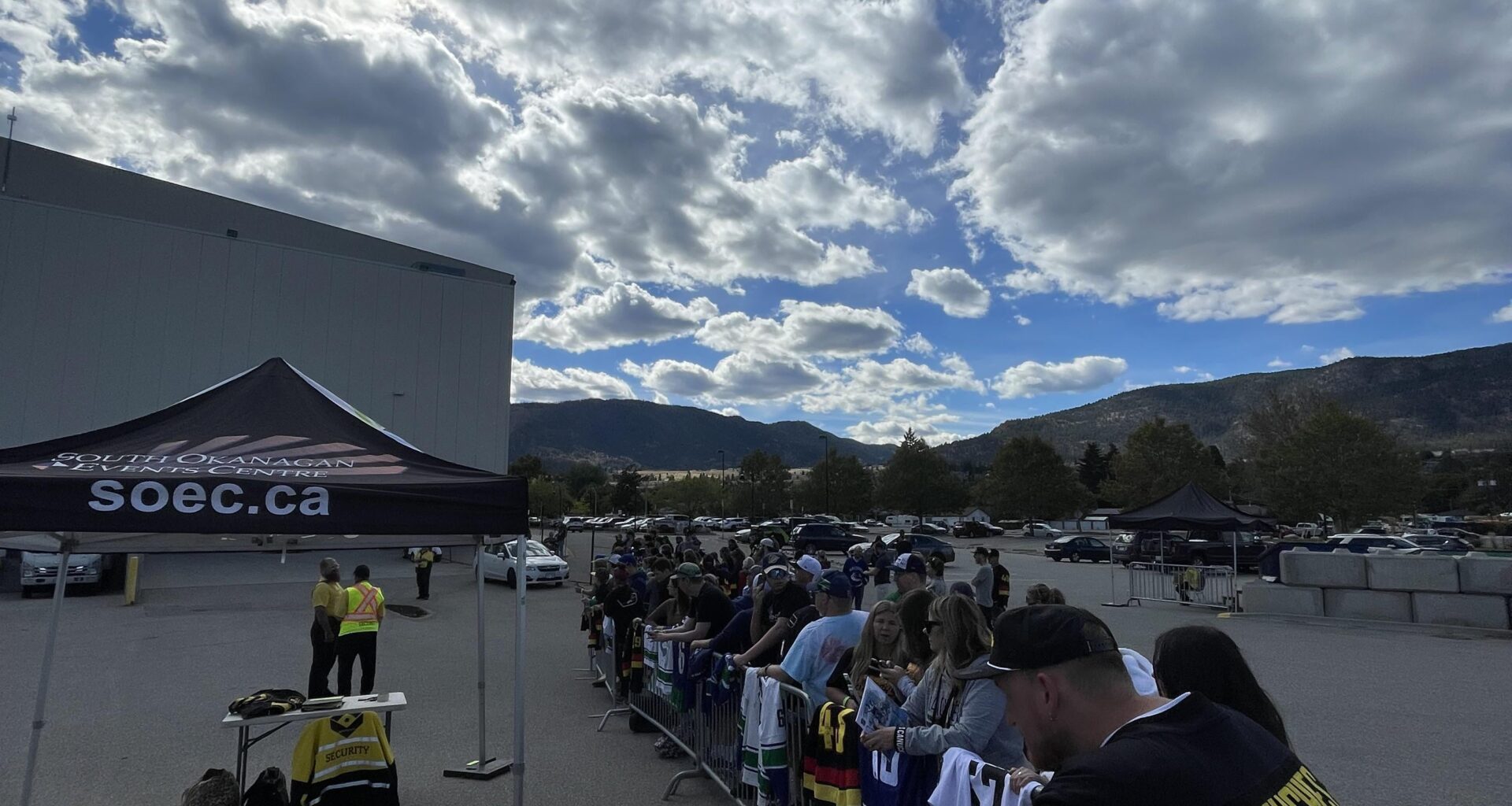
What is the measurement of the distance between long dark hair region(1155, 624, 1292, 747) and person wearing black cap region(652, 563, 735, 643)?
504 centimetres

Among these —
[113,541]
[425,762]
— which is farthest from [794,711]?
[113,541]

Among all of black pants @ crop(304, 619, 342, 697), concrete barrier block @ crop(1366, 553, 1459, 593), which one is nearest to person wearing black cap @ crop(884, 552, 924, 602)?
black pants @ crop(304, 619, 342, 697)

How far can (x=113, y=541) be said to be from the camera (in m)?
6.13

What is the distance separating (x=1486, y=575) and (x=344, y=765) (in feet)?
63.5

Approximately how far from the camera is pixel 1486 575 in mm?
15078

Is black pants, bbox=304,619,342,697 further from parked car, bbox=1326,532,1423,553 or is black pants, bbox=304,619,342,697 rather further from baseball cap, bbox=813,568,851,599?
parked car, bbox=1326,532,1423,553

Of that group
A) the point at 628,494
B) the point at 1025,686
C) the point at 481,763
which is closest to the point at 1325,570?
the point at 481,763

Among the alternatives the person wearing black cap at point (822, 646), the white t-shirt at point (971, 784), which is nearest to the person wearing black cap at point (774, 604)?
the person wearing black cap at point (822, 646)

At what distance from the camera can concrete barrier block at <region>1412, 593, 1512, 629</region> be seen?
1491cm

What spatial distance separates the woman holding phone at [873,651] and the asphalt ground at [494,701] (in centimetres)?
236

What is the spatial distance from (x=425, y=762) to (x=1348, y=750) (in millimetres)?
8404

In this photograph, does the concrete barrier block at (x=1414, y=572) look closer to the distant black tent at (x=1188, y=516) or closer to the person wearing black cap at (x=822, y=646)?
the distant black tent at (x=1188, y=516)

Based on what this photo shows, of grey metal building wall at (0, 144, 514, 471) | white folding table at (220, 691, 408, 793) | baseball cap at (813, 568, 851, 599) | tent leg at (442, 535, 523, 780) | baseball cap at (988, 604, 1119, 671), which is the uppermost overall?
grey metal building wall at (0, 144, 514, 471)

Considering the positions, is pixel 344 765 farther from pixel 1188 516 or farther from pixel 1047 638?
pixel 1188 516
